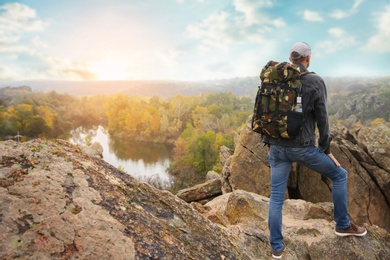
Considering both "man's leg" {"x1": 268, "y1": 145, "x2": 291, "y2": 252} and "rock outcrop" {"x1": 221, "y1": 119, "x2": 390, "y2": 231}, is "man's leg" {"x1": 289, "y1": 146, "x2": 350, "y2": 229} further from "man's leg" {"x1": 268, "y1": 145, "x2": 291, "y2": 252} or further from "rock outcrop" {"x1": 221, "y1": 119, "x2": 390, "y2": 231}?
"rock outcrop" {"x1": 221, "y1": 119, "x2": 390, "y2": 231}

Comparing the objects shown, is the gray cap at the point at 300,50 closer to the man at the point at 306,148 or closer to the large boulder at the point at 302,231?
the man at the point at 306,148

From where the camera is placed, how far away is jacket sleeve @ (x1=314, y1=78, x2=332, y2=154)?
414 centimetres

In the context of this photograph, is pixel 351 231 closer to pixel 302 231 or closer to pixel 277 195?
pixel 302 231

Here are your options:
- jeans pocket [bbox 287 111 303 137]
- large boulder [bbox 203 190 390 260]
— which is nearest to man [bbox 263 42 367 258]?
jeans pocket [bbox 287 111 303 137]

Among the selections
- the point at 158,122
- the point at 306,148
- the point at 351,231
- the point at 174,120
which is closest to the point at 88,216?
the point at 306,148

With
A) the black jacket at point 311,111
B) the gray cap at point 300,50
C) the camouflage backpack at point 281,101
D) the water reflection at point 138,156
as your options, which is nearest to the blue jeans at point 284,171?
the black jacket at point 311,111

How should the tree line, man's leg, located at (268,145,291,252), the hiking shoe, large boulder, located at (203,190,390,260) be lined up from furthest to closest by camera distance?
the tree line, the hiking shoe, large boulder, located at (203,190,390,260), man's leg, located at (268,145,291,252)

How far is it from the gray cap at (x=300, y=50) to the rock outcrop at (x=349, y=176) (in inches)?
371

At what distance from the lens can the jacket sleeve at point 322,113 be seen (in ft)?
13.6

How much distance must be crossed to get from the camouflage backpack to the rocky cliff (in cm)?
165

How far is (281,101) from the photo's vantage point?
4133mm

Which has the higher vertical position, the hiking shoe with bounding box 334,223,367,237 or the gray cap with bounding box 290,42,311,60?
the gray cap with bounding box 290,42,311,60

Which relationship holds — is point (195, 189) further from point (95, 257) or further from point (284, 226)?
point (95, 257)

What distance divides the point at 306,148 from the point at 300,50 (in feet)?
4.76
